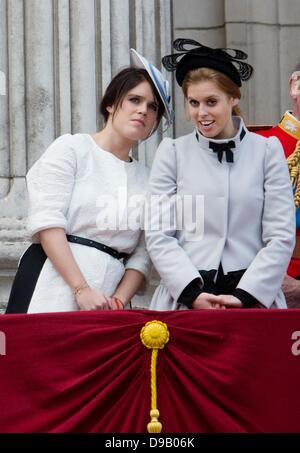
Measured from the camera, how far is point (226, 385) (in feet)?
13.9

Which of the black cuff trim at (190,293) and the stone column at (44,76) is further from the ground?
the stone column at (44,76)

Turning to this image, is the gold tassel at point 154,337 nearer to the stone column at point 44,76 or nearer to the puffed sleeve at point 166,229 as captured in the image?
the puffed sleeve at point 166,229

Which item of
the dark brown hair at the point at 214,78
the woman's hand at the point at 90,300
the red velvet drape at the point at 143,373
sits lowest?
the red velvet drape at the point at 143,373

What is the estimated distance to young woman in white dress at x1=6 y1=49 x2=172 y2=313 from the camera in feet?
15.1

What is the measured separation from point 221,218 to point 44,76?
1743mm

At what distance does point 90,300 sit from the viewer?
452cm

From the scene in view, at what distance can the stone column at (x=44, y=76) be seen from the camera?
19.7 ft

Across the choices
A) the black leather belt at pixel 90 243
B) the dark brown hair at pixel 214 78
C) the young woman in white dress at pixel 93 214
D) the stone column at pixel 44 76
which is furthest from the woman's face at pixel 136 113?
the stone column at pixel 44 76

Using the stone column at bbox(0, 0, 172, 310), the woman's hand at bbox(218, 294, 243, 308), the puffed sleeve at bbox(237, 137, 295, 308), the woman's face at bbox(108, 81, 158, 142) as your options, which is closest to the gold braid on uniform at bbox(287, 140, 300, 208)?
the puffed sleeve at bbox(237, 137, 295, 308)

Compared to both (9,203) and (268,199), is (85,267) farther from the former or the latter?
(9,203)

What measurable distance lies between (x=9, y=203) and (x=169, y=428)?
1.96m

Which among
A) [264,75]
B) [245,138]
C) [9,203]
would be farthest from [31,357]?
[264,75]

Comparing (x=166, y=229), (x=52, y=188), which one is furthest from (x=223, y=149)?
(x=52, y=188)

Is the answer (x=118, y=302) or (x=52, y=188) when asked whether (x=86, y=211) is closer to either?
(x=52, y=188)
